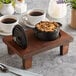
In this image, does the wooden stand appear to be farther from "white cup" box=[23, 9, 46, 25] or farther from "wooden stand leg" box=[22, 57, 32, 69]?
"white cup" box=[23, 9, 46, 25]

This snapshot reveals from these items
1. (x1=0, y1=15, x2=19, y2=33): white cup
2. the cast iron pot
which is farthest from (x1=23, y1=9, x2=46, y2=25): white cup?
the cast iron pot

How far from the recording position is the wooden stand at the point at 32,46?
914 mm

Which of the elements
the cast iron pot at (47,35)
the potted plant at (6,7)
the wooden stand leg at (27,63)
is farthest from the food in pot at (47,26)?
the potted plant at (6,7)

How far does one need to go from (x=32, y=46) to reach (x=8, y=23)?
252mm

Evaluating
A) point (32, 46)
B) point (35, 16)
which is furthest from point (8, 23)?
point (32, 46)

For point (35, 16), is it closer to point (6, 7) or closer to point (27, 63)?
point (6, 7)

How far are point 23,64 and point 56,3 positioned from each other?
0.45 meters

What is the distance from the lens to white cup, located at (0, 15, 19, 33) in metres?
1.12

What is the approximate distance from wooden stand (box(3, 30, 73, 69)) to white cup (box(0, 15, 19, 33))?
0.13 meters

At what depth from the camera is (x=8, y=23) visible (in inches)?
45.1

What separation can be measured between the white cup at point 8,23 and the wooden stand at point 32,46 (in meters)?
0.13

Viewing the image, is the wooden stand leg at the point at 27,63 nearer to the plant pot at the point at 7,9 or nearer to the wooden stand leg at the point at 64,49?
the wooden stand leg at the point at 64,49

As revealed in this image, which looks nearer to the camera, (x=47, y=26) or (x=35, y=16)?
(x=47, y=26)

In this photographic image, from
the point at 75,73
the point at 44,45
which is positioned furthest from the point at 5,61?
the point at 75,73
